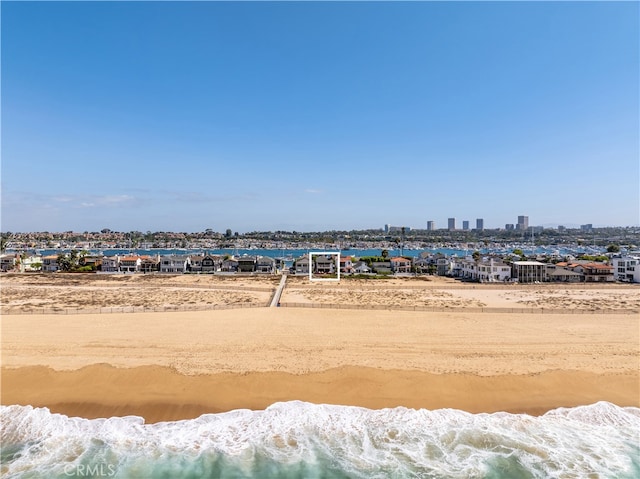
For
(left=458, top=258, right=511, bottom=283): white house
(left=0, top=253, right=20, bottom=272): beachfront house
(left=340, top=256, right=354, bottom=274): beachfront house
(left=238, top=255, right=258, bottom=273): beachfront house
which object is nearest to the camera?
(left=458, top=258, right=511, bottom=283): white house

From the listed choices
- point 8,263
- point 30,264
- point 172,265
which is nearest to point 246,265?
point 172,265

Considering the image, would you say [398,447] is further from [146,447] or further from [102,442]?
[102,442]

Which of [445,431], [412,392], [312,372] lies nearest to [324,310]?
[312,372]

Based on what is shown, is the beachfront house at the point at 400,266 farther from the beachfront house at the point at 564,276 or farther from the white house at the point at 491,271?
the beachfront house at the point at 564,276

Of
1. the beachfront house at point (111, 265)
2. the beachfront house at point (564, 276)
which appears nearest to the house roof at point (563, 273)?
the beachfront house at point (564, 276)

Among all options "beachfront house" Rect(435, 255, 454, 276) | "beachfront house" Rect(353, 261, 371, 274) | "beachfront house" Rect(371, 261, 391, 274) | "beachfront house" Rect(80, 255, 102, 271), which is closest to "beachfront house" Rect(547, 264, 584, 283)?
"beachfront house" Rect(435, 255, 454, 276)

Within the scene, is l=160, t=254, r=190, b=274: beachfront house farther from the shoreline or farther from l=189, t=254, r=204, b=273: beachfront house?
the shoreline
